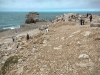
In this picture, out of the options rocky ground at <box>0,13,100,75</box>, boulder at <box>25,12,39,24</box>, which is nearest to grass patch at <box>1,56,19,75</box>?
rocky ground at <box>0,13,100,75</box>

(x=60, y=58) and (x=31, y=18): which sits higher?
(x=60, y=58)

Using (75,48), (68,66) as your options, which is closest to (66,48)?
(75,48)

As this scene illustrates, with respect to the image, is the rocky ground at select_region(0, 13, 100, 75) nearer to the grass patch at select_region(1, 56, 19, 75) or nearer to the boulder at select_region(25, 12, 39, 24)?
the grass patch at select_region(1, 56, 19, 75)

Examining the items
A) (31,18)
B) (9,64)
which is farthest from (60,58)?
(31,18)

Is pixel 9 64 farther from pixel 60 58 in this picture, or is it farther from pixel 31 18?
pixel 31 18

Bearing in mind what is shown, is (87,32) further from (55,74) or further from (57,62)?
(55,74)

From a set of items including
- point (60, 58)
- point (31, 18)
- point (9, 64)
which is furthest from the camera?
point (31, 18)

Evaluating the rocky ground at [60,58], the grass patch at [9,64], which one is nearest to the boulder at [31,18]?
the rocky ground at [60,58]

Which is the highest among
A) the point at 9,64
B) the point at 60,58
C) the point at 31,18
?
the point at 60,58

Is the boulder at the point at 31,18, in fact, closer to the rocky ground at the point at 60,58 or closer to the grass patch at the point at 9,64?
the rocky ground at the point at 60,58

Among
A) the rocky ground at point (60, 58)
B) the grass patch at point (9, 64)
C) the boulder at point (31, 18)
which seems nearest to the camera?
the rocky ground at point (60, 58)

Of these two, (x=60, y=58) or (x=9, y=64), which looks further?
(x=9, y=64)

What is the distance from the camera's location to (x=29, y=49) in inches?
661

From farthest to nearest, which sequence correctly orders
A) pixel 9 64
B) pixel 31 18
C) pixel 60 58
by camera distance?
1. pixel 31 18
2. pixel 9 64
3. pixel 60 58
